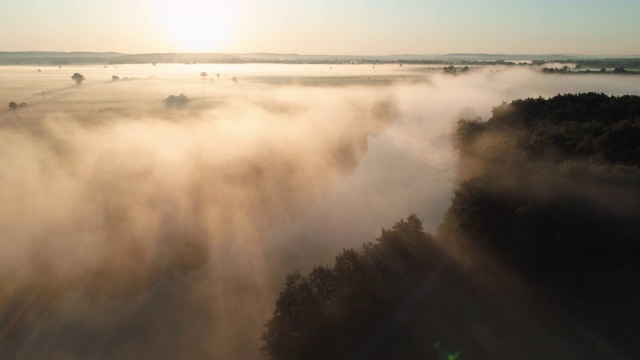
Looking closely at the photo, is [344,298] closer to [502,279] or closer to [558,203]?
[502,279]

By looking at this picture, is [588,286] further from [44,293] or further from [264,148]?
[264,148]

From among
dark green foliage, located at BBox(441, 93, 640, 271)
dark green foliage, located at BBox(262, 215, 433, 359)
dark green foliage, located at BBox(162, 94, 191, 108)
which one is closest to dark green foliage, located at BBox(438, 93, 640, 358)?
dark green foliage, located at BBox(441, 93, 640, 271)

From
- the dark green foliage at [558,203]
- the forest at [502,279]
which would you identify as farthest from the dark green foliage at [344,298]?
the dark green foliage at [558,203]

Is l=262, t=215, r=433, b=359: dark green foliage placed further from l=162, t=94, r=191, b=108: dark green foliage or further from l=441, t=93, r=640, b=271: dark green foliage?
l=162, t=94, r=191, b=108: dark green foliage

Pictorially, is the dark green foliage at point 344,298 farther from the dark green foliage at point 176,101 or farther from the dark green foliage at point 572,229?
the dark green foliage at point 176,101

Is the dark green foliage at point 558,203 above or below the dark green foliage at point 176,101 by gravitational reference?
below

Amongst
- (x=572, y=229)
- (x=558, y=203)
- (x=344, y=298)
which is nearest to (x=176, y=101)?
(x=344, y=298)
